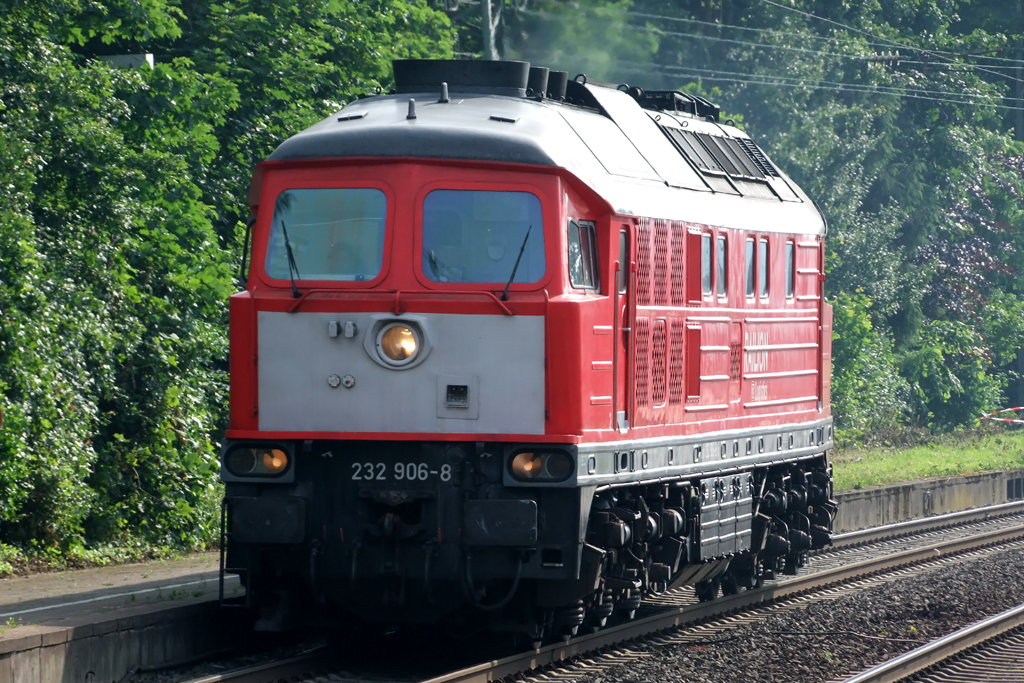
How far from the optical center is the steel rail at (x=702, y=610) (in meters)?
10.1

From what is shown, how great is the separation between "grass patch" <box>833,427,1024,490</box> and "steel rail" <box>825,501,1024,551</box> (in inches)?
61.1

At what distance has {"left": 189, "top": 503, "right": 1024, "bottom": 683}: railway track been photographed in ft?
33.3

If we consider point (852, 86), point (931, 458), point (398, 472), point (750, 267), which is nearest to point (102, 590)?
point (398, 472)

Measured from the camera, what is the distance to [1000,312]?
41.7m

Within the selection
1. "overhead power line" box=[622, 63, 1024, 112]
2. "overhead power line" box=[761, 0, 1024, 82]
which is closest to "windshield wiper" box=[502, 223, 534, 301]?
"overhead power line" box=[622, 63, 1024, 112]

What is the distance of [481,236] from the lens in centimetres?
1005

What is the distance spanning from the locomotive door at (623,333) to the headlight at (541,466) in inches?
32.8

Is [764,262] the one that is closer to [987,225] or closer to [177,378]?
[177,378]

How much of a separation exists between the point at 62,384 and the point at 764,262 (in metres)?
6.60

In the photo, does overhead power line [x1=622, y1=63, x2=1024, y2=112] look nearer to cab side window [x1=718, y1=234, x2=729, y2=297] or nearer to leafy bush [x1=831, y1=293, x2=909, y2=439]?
leafy bush [x1=831, y1=293, x2=909, y2=439]

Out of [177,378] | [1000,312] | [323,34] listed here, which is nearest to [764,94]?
[1000,312]

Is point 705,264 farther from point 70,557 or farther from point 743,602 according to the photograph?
point 70,557

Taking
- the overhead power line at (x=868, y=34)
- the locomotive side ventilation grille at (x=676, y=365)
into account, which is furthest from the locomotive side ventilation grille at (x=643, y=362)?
the overhead power line at (x=868, y=34)

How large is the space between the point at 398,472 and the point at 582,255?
73.2 inches
